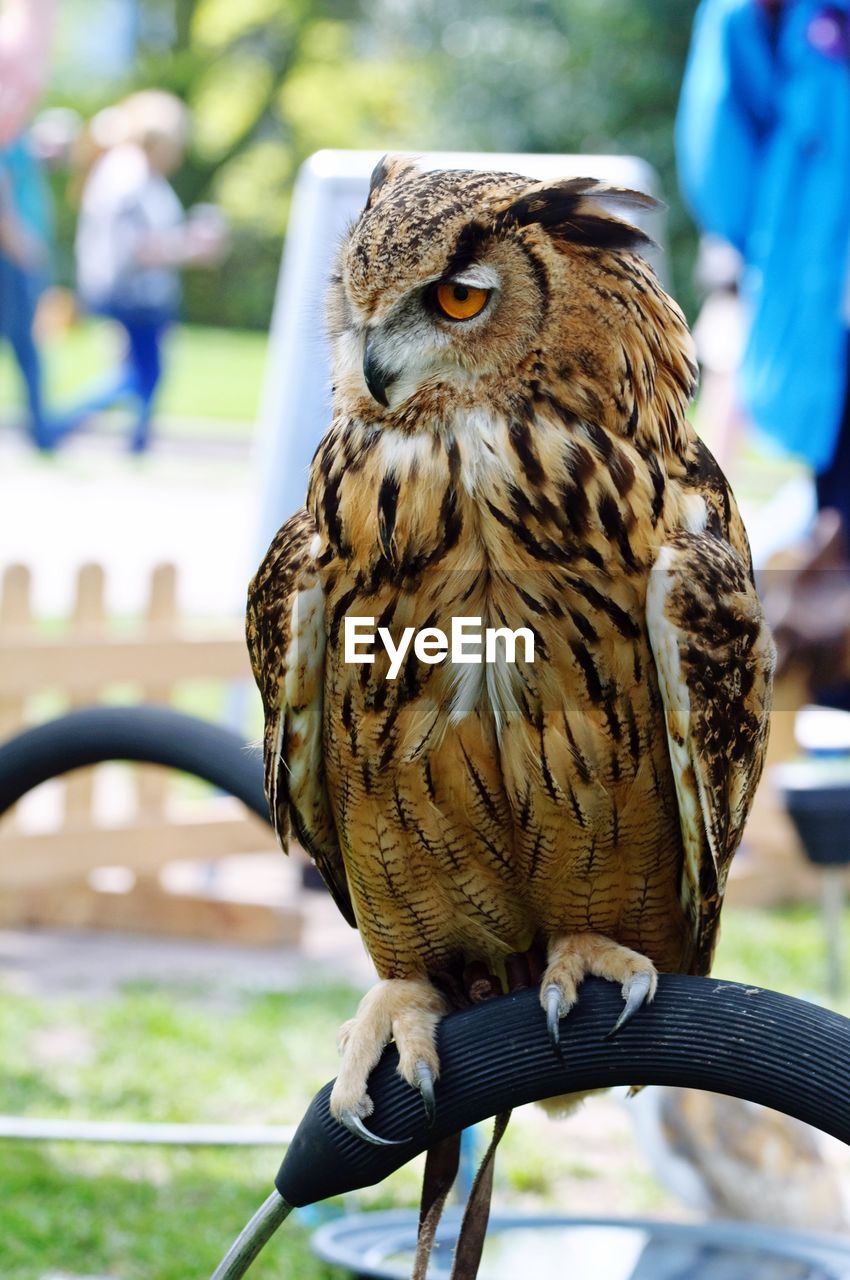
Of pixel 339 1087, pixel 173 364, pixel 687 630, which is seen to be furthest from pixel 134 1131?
pixel 173 364

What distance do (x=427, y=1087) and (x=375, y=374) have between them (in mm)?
694

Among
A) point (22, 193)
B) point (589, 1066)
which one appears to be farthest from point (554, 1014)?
point (22, 193)

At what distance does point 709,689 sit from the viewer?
5.58ft

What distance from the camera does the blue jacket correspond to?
4.14m

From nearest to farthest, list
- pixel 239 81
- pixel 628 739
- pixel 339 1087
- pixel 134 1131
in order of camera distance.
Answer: pixel 339 1087 → pixel 628 739 → pixel 134 1131 → pixel 239 81

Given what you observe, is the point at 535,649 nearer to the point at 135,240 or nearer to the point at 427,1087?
the point at 427,1087

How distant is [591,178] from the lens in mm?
1604

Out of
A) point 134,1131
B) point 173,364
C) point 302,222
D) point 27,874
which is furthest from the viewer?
point 173,364

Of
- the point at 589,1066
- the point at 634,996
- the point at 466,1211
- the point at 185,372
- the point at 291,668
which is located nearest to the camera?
the point at 589,1066

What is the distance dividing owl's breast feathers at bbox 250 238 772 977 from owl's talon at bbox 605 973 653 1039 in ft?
0.69

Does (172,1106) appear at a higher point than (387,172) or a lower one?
lower

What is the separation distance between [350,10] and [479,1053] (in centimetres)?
2756

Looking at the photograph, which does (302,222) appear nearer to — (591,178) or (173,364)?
(591,178)

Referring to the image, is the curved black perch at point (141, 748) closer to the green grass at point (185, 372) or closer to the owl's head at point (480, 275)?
the owl's head at point (480, 275)
